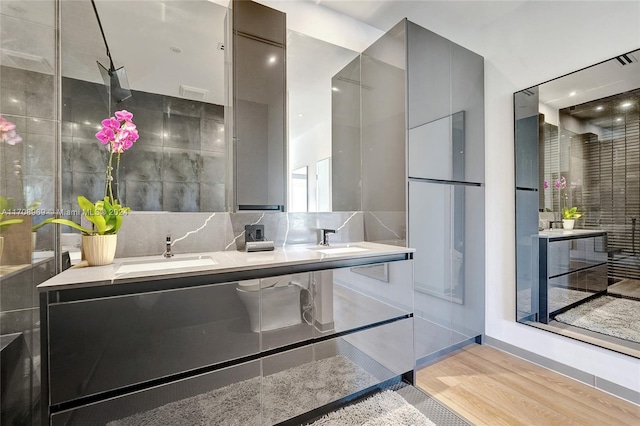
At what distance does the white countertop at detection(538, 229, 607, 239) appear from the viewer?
197 centimetres

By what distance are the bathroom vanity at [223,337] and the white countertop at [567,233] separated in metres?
1.24

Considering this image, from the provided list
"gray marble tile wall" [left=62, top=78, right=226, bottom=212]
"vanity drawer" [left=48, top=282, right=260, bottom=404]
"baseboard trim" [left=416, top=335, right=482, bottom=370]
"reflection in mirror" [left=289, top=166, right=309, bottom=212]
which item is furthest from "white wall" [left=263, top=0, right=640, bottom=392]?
"vanity drawer" [left=48, top=282, right=260, bottom=404]

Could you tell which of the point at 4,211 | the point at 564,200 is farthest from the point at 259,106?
the point at 564,200

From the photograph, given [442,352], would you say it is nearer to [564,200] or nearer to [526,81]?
[564,200]

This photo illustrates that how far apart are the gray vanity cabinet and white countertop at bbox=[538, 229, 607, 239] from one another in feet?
6.76

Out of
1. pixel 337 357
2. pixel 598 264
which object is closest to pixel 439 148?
pixel 598 264

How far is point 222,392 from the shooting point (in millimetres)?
1312

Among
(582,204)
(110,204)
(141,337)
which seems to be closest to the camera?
(141,337)

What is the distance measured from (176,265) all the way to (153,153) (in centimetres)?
73

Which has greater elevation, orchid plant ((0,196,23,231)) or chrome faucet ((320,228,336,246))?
orchid plant ((0,196,23,231))

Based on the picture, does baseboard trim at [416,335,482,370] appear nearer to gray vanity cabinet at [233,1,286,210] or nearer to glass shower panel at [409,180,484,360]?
glass shower panel at [409,180,484,360]

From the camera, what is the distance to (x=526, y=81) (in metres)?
2.26

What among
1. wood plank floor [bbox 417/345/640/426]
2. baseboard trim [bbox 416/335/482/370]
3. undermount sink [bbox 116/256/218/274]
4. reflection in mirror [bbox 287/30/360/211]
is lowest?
wood plank floor [bbox 417/345/640/426]

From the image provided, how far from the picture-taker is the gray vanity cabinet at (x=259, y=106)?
6.15 feet
